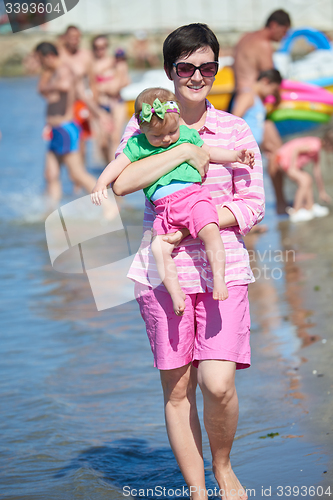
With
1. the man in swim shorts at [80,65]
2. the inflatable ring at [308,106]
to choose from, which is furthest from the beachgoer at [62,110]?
the inflatable ring at [308,106]

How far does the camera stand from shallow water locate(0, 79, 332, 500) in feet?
10.3

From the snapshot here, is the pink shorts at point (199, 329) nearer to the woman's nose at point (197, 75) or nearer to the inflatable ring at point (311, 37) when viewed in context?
the woman's nose at point (197, 75)

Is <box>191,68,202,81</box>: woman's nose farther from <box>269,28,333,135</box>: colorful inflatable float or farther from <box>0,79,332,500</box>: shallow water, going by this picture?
<box>269,28,333,135</box>: colorful inflatable float

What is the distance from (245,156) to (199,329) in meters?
0.68

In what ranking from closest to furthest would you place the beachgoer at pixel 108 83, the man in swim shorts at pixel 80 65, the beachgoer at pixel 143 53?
the man in swim shorts at pixel 80 65
the beachgoer at pixel 108 83
the beachgoer at pixel 143 53

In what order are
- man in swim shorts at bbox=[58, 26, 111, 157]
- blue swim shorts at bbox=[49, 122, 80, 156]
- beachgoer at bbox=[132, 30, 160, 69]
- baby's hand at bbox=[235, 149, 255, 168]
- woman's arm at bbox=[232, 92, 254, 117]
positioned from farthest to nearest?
beachgoer at bbox=[132, 30, 160, 69] → man in swim shorts at bbox=[58, 26, 111, 157] → blue swim shorts at bbox=[49, 122, 80, 156] → woman's arm at bbox=[232, 92, 254, 117] → baby's hand at bbox=[235, 149, 255, 168]

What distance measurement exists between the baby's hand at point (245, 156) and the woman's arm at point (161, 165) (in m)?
0.12

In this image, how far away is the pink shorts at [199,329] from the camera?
2.59m

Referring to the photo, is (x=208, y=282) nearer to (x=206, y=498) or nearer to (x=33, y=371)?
(x=206, y=498)

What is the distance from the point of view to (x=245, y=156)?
2553 millimetres

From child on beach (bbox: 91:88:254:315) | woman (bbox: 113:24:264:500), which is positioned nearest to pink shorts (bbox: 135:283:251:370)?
woman (bbox: 113:24:264:500)

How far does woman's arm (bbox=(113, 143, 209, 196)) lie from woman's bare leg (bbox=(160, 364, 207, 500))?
2.43 feet

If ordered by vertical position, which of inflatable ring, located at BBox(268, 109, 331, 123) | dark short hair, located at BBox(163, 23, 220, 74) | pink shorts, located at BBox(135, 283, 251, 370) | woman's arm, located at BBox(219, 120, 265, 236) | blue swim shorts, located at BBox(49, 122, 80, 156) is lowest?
inflatable ring, located at BBox(268, 109, 331, 123)

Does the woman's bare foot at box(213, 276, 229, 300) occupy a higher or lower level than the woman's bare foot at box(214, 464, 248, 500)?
higher
